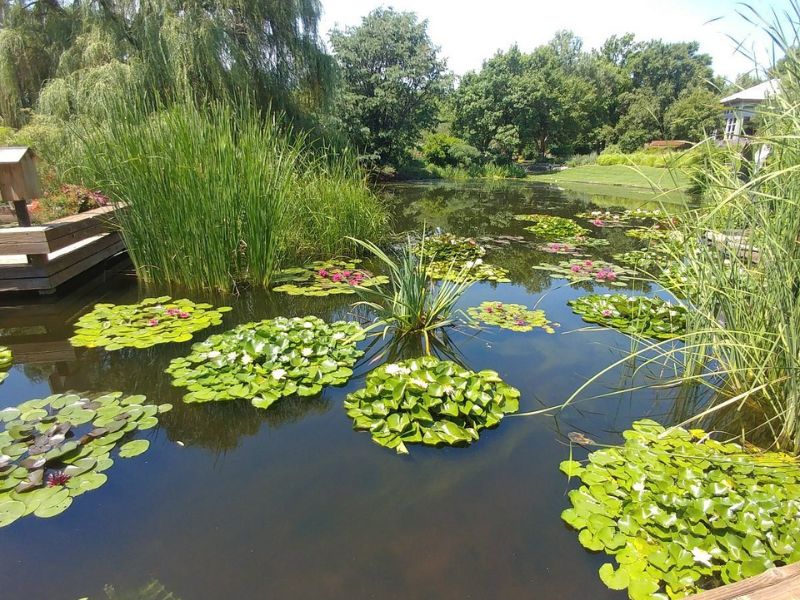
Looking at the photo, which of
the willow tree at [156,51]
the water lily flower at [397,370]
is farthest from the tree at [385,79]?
the water lily flower at [397,370]

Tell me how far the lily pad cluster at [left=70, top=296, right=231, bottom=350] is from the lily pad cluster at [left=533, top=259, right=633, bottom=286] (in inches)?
141

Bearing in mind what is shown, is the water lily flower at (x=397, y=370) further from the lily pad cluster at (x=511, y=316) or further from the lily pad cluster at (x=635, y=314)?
the lily pad cluster at (x=635, y=314)

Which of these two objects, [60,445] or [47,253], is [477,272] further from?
[47,253]

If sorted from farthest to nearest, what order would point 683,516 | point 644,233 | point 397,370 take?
point 644,233, point 397,370, point 683,516

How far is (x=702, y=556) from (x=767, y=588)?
507 millimetres

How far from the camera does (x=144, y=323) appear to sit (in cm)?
315

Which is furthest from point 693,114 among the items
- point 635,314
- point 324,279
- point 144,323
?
point 144,323

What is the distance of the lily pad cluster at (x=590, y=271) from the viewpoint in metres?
4.60

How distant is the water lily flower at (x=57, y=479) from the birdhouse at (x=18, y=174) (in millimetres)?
3131

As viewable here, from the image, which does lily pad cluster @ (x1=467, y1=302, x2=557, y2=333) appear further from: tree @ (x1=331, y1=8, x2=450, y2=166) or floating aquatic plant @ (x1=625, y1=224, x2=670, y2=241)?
tree @ (x1=331, y1=8, x2=450, y2=166)

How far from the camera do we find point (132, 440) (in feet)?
Answer: 6.48

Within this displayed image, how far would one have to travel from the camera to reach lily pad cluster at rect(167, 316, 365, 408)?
2.35 metres

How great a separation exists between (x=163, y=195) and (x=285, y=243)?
1420mm

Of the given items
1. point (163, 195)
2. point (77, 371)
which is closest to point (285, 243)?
point (163, 195)
